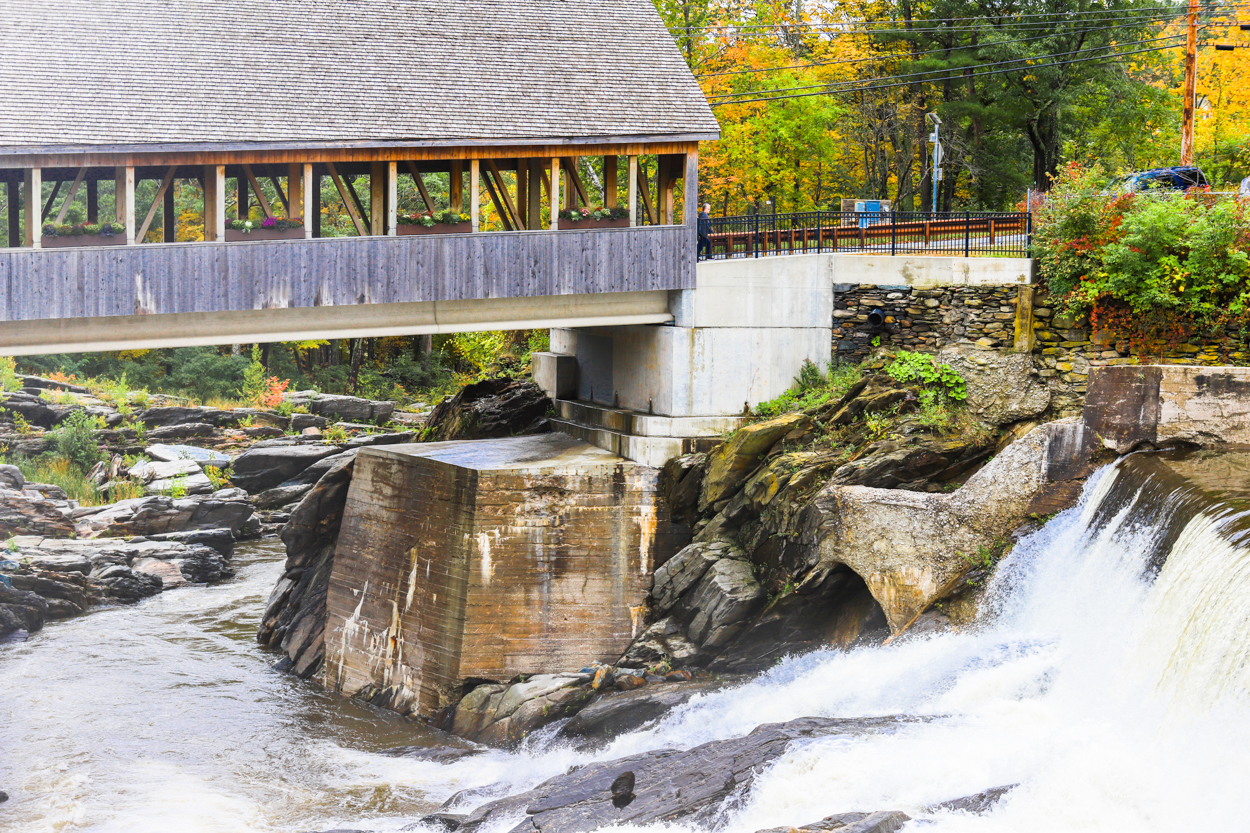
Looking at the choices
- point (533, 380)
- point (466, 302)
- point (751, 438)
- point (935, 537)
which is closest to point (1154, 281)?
point (935, 537)

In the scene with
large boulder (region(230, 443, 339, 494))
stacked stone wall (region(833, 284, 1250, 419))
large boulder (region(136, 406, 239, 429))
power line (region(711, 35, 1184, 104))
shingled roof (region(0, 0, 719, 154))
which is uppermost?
power line (region(711, 35, 1184, 104))

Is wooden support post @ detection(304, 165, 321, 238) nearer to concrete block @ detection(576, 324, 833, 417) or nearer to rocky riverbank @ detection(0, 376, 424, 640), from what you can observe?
rocky riverbank @ detection(0, 376, 424, 640)

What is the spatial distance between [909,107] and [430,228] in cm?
2369

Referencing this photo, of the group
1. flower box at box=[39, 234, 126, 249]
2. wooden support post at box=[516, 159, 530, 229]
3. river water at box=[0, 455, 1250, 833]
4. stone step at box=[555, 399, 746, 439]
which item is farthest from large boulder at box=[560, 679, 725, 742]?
flower box at box=[39, 234, 126, 249]

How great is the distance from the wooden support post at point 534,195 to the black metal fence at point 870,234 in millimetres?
3555

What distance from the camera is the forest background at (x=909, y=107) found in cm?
3294

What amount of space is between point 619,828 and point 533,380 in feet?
47.1

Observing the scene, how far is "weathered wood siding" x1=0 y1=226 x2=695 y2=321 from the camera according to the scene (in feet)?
55.6

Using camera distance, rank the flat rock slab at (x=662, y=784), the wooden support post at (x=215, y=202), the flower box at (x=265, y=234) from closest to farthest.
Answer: the flat rock slab at (x=662, y=784) → the wooden support post at (x=215, y=202) → the flower box at (x=265, y=234)

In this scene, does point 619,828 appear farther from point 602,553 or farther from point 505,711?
point 602,553

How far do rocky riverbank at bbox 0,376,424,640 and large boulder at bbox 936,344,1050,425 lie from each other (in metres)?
12.0

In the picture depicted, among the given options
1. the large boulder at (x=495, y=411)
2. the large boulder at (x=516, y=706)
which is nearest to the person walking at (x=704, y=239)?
the large boulder at (x=495, y=411)

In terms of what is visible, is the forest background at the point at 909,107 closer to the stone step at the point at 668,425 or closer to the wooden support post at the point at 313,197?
the stone step at the point at 668,425

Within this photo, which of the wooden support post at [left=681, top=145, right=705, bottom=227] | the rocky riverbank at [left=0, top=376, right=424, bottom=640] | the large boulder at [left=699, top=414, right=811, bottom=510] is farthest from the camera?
the rocky riverbank at [left=0, top=376, right=424, bottom=640]
